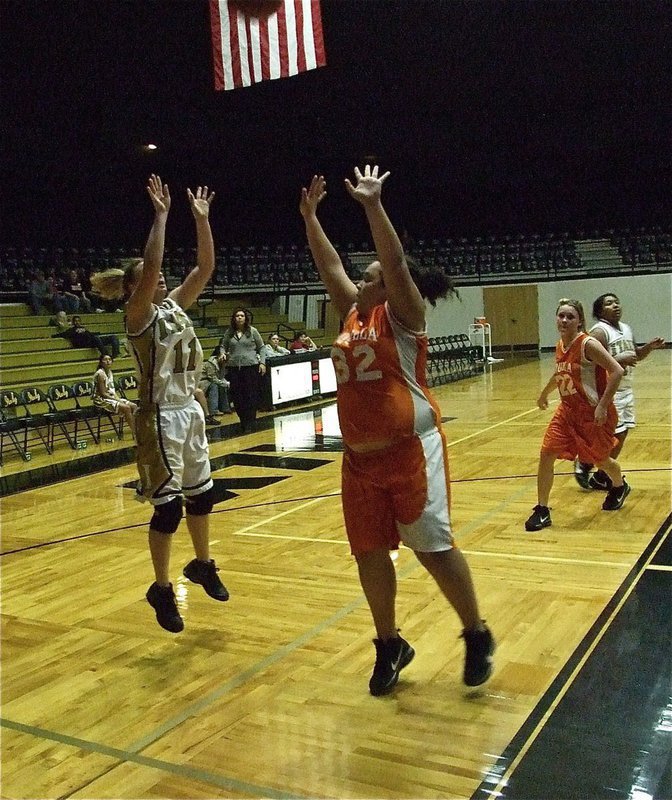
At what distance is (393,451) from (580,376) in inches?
112

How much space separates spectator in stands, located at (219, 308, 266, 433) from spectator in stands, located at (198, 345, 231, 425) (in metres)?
0.59

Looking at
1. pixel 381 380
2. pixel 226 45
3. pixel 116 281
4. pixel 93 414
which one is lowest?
pixel 93 414

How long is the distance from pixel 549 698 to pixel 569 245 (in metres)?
23.3

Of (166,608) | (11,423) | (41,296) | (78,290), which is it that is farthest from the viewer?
(78,290)

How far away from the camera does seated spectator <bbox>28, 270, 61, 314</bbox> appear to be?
51.3 feet

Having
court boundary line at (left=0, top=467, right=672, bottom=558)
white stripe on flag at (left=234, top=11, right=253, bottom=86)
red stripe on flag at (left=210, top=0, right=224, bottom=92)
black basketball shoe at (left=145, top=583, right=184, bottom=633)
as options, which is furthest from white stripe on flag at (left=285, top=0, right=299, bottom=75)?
black basketball shoe at (left=145, top=583, right=184, bottom=633)

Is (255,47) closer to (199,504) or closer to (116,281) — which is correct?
(116,281)

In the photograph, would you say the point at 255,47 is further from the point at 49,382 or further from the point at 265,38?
the point at 49,382

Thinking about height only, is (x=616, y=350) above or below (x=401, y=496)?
above

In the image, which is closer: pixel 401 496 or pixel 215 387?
pixel 401 496

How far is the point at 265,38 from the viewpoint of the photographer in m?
8.66

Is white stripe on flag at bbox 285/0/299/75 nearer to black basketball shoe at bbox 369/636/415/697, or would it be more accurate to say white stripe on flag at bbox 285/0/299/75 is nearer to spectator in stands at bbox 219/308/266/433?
spectator in stands at bbox 219/308/266/433

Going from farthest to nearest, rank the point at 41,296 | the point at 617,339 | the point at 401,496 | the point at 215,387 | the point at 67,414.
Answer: the point at 41,296 → the point at 215,387 → the point at 67,414 → the point at 617,339 → the point at 401,496

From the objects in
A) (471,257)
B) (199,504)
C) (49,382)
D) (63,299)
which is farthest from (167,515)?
(471,257)
